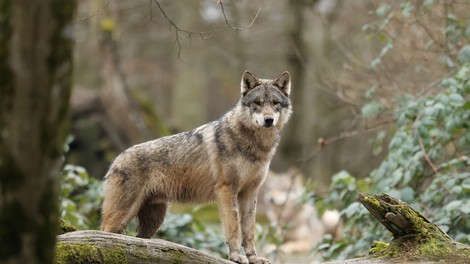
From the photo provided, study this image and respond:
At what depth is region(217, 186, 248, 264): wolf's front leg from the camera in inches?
255

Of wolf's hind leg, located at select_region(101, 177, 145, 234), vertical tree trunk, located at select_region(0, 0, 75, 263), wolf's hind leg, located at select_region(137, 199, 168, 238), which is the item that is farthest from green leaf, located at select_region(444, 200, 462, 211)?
vertical tree trunk, located at select_region(0, 0, 75, 263)

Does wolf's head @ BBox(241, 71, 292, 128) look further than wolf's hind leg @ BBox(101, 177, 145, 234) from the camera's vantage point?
No

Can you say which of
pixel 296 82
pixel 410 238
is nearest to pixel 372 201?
pixel 410 238

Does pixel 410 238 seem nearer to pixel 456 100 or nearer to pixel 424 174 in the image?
pixel 456 100

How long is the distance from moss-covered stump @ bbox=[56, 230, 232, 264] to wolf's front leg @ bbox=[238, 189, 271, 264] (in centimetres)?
156

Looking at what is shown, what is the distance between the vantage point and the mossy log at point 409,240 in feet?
18.0

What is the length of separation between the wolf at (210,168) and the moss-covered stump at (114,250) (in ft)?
4.99

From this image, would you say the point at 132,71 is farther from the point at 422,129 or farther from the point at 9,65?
the point at 9,65

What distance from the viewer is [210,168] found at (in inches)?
271

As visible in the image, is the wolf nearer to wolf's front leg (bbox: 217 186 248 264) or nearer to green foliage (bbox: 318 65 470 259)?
wolf's front leg (bbox: 217 186 248 264)

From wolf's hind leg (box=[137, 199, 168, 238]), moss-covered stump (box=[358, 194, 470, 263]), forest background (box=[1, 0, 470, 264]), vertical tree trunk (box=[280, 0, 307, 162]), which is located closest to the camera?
moss-covered stump (box=[358, 194, 470, 263])

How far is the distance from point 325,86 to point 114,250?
35.4 ft

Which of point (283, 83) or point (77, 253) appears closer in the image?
point (77, 253)

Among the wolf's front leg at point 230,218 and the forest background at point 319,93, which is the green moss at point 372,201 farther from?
the forest background at point 319,93
